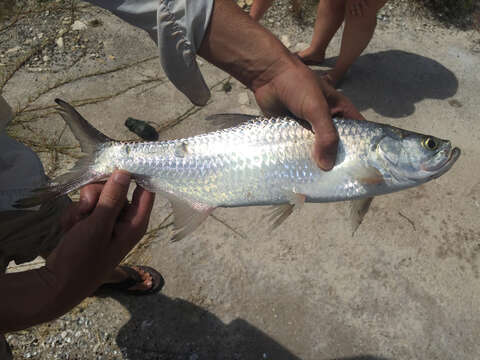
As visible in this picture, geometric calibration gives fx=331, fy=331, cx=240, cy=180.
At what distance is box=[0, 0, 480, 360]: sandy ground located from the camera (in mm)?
2779

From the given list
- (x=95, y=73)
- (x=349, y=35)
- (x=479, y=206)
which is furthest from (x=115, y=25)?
(x=479, y=206)

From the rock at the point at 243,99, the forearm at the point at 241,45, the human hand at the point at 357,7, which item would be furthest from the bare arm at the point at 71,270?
the human hand at the point at 357,7

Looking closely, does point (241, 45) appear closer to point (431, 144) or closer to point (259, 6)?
point (431, 144)

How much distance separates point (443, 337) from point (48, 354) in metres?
3.30

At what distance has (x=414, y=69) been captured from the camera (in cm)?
464

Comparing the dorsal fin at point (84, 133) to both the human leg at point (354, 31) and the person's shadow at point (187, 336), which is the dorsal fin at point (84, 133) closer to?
the person's shadow at point (187, 336)

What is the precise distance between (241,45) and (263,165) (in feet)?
2.72

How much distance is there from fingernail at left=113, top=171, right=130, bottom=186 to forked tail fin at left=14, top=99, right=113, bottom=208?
0.23 m

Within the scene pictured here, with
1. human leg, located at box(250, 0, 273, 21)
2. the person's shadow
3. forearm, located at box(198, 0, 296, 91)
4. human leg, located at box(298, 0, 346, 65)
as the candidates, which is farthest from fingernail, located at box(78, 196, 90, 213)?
human leg, located at box(250, 0, 273, 21)

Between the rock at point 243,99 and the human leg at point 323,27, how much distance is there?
1.04m

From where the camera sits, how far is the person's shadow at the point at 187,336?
2.74 metres

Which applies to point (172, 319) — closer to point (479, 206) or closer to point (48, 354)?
point (48, 354)

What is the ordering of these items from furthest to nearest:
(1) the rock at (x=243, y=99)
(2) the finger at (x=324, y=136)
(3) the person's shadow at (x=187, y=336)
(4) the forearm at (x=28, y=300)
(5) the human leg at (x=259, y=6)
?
(5) the human leg at (x=259, y=6)
(1) the rock at (x=243, y=99)
(3) the person's shadow at (x=187, y=336)
(2) the finger at (x=324, y=136)
(4) the forearm at (x=28, y=300)

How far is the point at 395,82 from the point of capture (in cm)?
452
